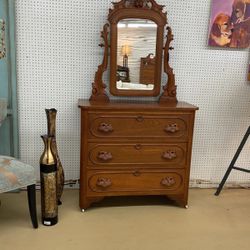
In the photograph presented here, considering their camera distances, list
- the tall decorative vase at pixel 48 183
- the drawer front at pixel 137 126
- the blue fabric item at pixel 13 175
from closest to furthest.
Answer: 1. the blue fabric item at pixel 13 175
2. the tall decorative vase at pixel 48 183
3. the drawer front at pixel 137 126

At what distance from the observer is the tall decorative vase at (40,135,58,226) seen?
82.7 inches

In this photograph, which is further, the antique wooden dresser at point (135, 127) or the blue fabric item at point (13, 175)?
the antique wooden dresser at point (135, 127)

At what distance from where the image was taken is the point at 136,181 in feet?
7.88

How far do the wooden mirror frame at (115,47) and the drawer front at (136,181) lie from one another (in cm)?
62

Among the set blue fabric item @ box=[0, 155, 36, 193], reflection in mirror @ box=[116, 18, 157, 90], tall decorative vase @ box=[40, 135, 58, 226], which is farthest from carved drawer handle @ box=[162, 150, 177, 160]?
blue fabric item @ box=[0, 155, 36, 193]

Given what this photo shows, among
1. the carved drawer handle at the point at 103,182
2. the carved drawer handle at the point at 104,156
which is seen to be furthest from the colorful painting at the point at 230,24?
the carved drawer handle at the point at 103,182

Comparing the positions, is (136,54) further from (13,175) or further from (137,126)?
(13,175)

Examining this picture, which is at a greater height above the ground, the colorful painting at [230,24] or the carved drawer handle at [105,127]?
the colorful painting at [230,24]

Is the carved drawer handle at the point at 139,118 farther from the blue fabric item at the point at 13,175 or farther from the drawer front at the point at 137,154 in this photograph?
the blue fabric item at the point at 13,175

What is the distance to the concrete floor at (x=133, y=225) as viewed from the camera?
1969 mm

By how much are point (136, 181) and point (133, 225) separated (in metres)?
0.35

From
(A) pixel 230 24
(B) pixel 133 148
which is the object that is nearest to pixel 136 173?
(B) pixel 133 148

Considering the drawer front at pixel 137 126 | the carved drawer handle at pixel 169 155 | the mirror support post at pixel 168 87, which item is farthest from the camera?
the mirror support post at pixel 168 87

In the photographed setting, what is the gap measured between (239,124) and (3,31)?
222cm
